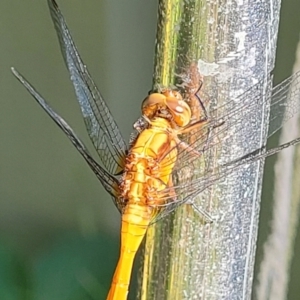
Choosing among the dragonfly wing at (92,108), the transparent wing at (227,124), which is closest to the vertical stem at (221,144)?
the transparent wing at (227,124)

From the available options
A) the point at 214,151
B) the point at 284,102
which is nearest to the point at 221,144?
the point at 214,151

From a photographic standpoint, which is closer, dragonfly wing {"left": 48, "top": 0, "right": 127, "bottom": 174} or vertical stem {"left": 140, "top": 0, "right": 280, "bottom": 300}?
vertical stem {"left": 140, "top": 0, "right": 280, "bottom": 300}

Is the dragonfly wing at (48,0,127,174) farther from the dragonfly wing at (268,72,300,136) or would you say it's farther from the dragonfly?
the dragonfly wing at (268,72,300,136)

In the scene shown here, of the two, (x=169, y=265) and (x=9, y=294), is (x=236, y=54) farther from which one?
(x=9, y=294)

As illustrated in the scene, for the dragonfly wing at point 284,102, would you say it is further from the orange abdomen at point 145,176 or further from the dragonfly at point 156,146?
the orange abdomen at point 145,176

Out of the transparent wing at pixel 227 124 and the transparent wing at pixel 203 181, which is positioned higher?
the transparent wing at pixel 227 124

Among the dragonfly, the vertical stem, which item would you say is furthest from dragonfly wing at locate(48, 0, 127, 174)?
the vertical stem

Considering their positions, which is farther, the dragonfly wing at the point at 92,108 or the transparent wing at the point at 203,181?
the dragonfly wing at the point at 92,108

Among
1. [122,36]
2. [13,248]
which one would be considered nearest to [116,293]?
[13,248]
